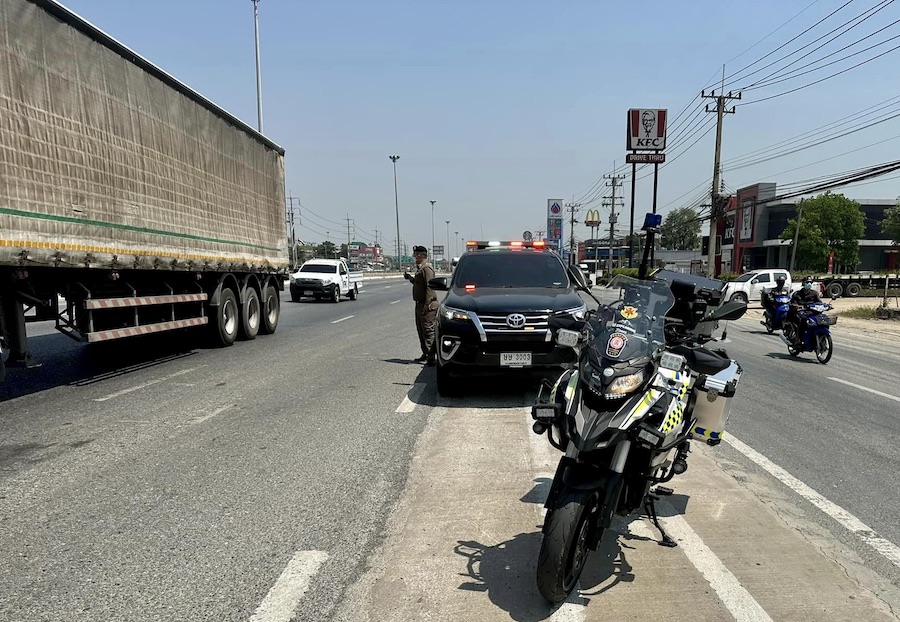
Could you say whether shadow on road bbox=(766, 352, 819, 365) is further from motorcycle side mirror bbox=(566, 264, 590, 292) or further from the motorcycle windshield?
the motorcycle windshield

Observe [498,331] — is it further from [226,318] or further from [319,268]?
[319,268]

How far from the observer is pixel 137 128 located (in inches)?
353

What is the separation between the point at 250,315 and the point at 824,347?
11.7 metres

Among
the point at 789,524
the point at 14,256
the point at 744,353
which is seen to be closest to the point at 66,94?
the point at 14,256

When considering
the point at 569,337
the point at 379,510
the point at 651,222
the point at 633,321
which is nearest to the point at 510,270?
the point at 651,222

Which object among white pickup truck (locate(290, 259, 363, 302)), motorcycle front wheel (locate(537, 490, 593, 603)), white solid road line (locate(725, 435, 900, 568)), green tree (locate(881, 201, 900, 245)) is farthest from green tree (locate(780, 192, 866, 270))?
motorcycle front wheel (locate(537, 490, 593, 603))

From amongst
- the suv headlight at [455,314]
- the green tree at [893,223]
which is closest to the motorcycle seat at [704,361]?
the suv headlight at [455,314]

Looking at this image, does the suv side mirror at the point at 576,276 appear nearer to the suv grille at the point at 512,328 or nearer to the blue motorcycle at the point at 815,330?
the suv grille at the point at 512,328

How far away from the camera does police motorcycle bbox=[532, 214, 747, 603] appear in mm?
2910

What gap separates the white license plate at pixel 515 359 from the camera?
6.91 metres

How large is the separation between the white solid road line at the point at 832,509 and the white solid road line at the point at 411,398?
136 inches

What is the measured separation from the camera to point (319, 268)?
28281 mm

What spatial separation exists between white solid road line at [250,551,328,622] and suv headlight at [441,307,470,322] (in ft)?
12.7

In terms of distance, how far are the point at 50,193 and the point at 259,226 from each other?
7318 millimetres
